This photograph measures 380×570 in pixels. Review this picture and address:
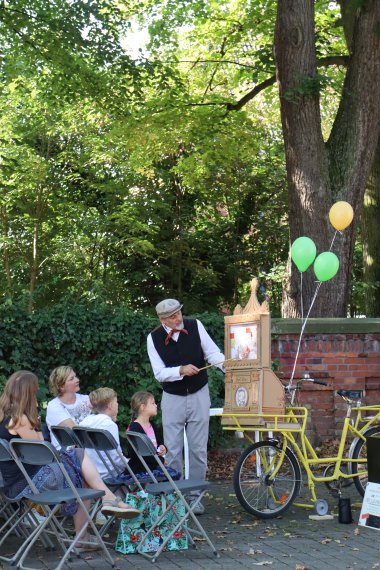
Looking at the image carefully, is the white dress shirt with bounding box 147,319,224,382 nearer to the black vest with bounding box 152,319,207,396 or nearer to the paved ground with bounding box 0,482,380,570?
the black vest with bounding box 152,319,207,396

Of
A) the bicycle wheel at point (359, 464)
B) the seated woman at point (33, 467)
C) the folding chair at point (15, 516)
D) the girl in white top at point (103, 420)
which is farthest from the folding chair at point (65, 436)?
the bicycle wheel at point (359, 464)

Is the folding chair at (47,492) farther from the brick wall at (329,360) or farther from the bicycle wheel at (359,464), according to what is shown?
the brick wall at (329,360)

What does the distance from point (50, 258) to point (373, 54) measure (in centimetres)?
1047

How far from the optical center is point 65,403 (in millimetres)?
8422

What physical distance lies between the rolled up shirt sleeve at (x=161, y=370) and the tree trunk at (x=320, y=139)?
14.9 ft

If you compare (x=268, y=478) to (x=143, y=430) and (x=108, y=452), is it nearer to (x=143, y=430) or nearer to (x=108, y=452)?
(x=143, y=430)

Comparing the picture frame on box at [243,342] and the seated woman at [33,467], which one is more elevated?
the picture frame on box at [243,342]

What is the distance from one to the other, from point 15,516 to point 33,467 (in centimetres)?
74

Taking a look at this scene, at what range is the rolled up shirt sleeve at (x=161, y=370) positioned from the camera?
8.59 meters

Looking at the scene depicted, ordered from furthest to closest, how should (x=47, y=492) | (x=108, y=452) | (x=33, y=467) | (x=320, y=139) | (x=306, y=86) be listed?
(x=320, y=139) < (x=306, y=86) < (x=108, y=452) < (x=33, y=467) < (x=47, y=492)

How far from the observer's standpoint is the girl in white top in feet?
25.6

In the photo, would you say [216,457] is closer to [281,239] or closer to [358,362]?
[358,362]


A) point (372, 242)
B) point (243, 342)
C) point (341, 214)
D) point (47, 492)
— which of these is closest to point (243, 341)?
point (243, 342)

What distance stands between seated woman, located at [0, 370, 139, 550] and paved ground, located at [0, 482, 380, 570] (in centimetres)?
36
